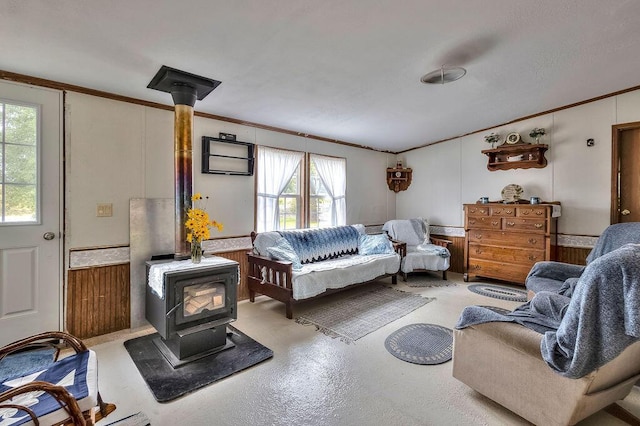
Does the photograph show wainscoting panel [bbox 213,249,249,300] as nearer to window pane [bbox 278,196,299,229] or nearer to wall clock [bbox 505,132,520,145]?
window pane [bbox 278,196,299,229]

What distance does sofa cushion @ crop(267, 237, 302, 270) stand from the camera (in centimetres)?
349

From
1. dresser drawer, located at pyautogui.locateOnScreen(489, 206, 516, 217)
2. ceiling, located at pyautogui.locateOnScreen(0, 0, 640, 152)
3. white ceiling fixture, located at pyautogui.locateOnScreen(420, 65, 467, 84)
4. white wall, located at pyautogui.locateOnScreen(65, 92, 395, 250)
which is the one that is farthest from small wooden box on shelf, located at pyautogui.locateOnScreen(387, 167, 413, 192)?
white ceiling fixture, located at pyautogui.locateOnScreen(420, 65, 467, 84)

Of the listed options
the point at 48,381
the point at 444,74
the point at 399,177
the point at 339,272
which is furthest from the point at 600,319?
the point at 399,177

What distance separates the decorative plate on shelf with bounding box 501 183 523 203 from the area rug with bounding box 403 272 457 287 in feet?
4.96

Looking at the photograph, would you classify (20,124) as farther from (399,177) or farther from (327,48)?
(399,177)

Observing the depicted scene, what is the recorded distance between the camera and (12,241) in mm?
2432

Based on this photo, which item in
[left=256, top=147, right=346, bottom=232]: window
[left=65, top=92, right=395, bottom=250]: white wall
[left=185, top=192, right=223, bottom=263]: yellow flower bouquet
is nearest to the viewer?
[left=185, top=192, right=223, bottom=263]: yellow flower bouquet

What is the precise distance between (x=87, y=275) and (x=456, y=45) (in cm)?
378

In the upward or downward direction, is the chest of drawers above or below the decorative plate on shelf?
below

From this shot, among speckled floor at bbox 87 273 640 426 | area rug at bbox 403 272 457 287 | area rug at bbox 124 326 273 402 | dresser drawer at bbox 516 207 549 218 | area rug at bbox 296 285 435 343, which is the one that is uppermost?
dresser drawer at bbox 516 207 549 218

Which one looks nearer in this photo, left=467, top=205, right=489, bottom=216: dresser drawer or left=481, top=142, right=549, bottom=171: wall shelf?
left=481, top=142, right=549, bottom=171: wall shelf

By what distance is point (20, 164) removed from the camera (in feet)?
8.10

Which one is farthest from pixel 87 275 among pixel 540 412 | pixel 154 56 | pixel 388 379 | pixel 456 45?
pixel 456 45

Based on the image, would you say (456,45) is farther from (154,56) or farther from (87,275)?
(87,275)
